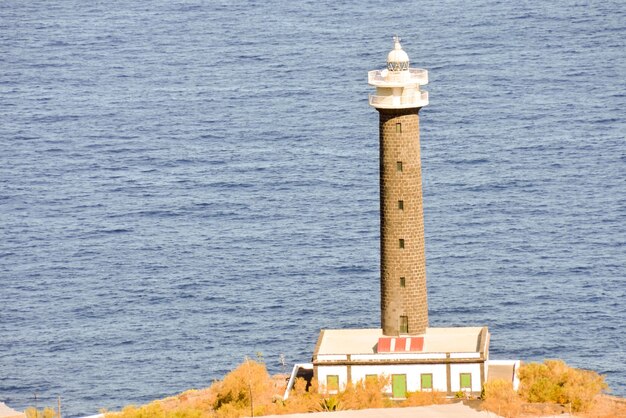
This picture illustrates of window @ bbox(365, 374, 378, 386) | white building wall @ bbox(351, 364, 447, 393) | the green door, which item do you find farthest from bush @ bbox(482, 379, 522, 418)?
window @ bbox(365, 374, 378, 386)

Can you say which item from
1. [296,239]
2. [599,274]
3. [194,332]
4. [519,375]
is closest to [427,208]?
[296,239]

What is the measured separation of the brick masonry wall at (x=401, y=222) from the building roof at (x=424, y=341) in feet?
4.14

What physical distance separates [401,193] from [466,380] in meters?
11.6

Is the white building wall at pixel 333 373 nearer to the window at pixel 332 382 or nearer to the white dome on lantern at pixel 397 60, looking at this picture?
the window at pixel 332 382

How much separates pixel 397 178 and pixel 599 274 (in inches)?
2509

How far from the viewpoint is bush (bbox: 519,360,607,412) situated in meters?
109

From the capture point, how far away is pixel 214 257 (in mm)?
181625

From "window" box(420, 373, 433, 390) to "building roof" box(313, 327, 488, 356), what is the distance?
4.63 feet

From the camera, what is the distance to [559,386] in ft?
359

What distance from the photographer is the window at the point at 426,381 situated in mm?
109938

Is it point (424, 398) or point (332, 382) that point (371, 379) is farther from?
point (424, 398)

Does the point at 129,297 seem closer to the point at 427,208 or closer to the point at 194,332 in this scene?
the point at 194,332

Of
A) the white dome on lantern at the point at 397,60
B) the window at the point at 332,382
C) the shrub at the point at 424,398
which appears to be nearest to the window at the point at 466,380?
the shrub at the point at 424,398

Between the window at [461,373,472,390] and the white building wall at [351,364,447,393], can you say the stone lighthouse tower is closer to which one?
the white building wall at [351,364,447,393]
